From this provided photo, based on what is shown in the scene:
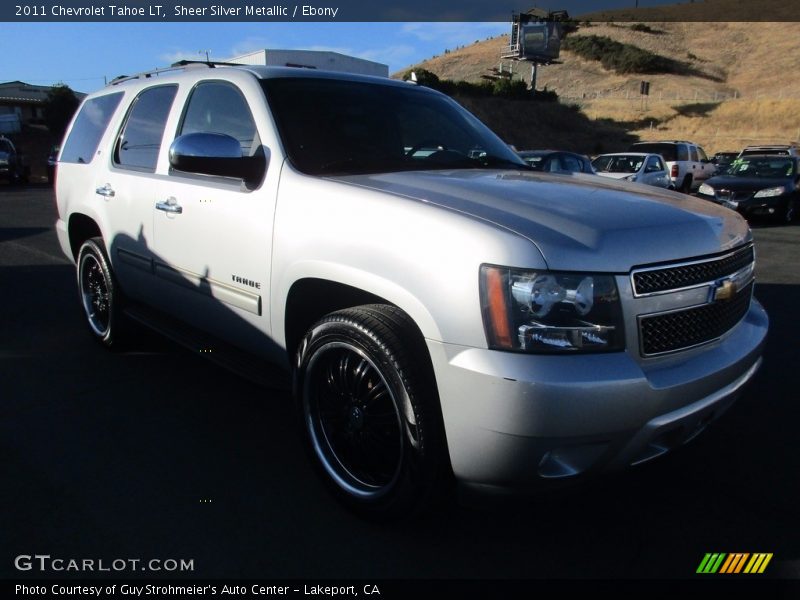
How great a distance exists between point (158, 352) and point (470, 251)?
3470 mm

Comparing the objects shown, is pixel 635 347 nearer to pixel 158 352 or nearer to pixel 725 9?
pixel 158 352

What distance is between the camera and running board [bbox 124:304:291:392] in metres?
3.26

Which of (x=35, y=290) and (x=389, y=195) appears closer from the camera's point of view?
(x=389, y=195)

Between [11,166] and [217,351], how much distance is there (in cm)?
2289

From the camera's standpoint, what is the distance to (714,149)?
5000 centimetres

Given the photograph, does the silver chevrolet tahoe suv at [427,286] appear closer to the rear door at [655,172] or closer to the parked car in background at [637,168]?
the parked car in background at [637,168]

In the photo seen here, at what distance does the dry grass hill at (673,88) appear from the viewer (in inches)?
2149

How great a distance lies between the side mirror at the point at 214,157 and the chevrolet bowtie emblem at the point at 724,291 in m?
2.04

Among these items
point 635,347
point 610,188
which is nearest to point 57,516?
point 635,347

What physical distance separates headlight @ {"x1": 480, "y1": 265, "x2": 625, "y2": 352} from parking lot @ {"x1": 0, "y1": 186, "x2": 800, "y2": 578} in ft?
1.85

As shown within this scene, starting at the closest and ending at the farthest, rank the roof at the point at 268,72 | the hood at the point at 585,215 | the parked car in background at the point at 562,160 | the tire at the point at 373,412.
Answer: the hood at the point at 585,215 < the tire at the point at 373,412 < the roof at the point at 268,72 < the parked car in background at the point at 562,160

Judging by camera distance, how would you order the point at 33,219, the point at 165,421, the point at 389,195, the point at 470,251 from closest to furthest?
the point at 470,251 < the point at 389,195 < the point at 165,421 < the point at 33,219

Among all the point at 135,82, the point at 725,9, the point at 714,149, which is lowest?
the point at 714,149
